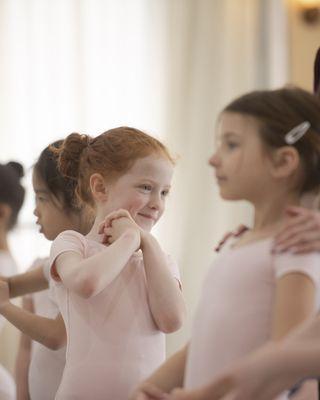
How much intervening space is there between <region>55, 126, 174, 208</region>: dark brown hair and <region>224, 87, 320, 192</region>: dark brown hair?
0.50 metres

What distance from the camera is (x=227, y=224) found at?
172 inches

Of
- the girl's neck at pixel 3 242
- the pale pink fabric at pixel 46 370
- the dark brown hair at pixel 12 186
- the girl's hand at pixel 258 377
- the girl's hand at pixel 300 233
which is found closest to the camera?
the girl's hand at pixel 258 377

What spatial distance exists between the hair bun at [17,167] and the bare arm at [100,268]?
100 cm

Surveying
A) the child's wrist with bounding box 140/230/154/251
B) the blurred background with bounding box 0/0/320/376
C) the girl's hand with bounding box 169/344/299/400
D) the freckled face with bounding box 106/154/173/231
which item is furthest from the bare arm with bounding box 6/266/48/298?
the blurred background with bounding box 0/0/320/376

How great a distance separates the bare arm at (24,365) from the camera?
2.09m

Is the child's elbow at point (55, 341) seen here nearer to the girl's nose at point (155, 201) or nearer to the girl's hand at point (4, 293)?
the girl's hand at point (4, 293)

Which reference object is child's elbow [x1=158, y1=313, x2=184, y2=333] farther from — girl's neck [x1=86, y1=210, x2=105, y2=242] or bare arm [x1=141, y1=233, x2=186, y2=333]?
girl's neck [x1=86, y1=210, x2=105, y2=242]

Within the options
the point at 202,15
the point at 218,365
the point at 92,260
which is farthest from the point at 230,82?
the point at 218,365

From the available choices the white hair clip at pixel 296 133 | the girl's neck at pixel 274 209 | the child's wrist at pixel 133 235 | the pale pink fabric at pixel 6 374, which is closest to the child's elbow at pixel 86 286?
the child's wrist at pixel 133 235

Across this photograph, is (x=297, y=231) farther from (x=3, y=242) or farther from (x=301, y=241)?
(x=3, y=242)

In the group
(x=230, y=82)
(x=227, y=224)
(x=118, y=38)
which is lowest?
(x=227, y=224)

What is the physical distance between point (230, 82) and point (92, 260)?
10.5ft

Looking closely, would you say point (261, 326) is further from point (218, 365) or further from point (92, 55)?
point (92, 55)

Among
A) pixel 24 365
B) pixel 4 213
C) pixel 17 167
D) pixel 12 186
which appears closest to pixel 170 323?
pixel 24 365
